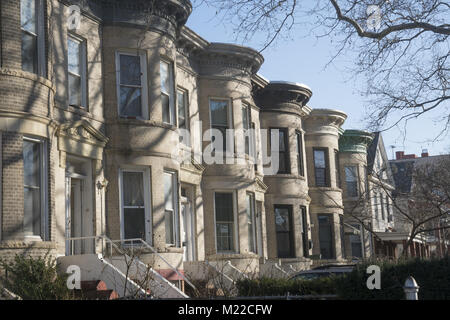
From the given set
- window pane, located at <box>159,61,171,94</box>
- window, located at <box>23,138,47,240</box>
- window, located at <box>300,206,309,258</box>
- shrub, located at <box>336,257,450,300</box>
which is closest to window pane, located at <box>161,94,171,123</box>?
window pane, located at <box>159,61,171,94</box>

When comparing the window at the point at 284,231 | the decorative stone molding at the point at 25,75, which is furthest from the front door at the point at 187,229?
the decorative stone molding at the point at 25,75

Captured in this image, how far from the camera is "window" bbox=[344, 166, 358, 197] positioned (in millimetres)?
37781

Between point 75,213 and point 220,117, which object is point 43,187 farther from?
point 220,117

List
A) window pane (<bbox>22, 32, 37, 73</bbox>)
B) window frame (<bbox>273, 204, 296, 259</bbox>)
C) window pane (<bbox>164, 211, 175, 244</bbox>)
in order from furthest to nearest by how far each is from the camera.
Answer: window frame (<bbox>273, 204, 296, 259</bbox>)
window pane (<bbox>164, 211, 175, 244</bbox>)
window pane (<bbox>22, 32, 37, 73</bbox>)

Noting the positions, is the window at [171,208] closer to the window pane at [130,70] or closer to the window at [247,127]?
the window pane at [130,70]

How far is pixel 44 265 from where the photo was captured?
45.5 feet

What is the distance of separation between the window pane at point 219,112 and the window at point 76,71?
6.73m

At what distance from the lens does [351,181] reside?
125ft

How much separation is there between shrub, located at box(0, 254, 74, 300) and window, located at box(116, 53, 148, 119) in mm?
5649

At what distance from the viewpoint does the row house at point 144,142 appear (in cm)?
1458

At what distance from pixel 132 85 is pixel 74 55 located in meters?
1.92

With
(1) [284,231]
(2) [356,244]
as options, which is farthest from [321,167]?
(2) [356,244]

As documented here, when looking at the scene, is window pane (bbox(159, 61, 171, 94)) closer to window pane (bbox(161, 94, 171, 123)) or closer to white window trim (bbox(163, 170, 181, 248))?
window pane (bbox(161, 94, 171, 123))
